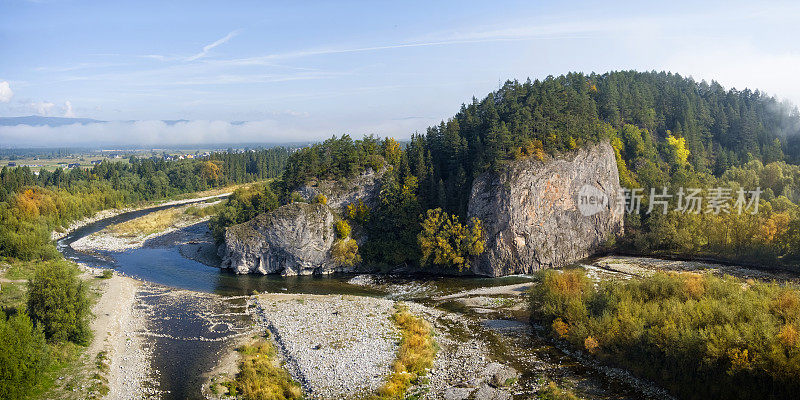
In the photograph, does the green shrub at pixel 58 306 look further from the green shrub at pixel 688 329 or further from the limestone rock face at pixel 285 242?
the green shrub at pixel 688 329

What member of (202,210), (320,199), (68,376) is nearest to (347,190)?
(320,199)

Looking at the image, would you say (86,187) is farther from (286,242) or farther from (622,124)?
(622,124)

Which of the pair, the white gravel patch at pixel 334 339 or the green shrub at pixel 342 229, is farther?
the green shrub at pixel 342 229

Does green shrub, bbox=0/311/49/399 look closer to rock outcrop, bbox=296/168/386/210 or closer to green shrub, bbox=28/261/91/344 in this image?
green shrub, bbox=28/261/91/344

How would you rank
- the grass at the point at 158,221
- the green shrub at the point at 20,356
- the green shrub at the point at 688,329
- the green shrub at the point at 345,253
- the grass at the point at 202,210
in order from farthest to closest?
1. the grass at the point at 202,210
2. the grass at the point at 158,221
3. the green shrub at the point at 345,253
4. the green shrub at the point at 20,356
5. the green shrub at the point at 688,329

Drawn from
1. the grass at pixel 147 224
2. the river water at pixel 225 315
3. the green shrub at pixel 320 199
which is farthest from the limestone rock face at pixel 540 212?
the grass at pixel 147 224

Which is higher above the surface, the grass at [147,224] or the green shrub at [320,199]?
the green shrub at [320,199]
